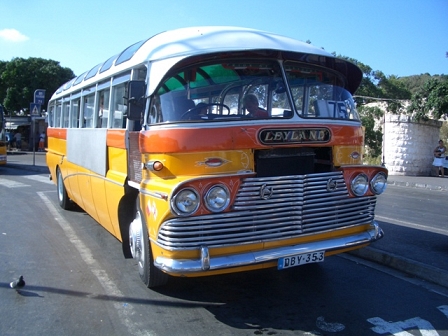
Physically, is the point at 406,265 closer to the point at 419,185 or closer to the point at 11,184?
the point at 419,185

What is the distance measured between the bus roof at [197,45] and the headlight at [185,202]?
4.13 feet

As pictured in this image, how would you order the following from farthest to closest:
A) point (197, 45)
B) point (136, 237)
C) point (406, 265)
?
point (406, 265), point (136, 237), point (197, 45)

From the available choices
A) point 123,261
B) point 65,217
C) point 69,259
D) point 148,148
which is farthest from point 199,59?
point 65,217

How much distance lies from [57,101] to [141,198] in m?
6.64

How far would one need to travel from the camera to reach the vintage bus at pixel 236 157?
408cm

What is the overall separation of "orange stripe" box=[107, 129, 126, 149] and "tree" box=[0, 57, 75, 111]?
119ft

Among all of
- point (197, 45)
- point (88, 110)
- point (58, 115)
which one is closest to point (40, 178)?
point (58, 115)

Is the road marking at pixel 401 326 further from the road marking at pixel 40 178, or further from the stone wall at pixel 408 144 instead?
the stone wall at pixel 408 144

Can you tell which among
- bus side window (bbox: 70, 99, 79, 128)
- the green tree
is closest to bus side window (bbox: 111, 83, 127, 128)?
bus side window (bbox: 70, 99, 79, 128)

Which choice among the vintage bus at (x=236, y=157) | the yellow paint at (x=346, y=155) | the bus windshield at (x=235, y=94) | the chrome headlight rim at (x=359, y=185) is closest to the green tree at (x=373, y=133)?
the vintage bus at (x=236, y=157)

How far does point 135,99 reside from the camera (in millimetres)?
4680

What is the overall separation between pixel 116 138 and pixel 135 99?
1097mm

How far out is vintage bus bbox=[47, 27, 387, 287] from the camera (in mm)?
4078

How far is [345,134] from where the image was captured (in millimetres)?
4934
